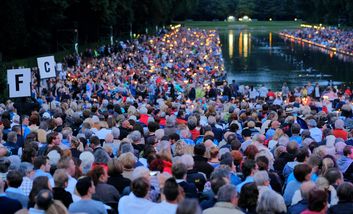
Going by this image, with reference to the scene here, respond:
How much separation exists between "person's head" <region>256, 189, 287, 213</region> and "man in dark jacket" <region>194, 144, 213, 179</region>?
9.75ft

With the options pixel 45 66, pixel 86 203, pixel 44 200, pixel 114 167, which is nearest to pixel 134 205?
pixel 86 203

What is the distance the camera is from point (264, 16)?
573 ft

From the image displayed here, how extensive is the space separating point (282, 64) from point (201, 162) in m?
55.7

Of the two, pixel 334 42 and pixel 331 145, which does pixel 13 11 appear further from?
pixel 334 42

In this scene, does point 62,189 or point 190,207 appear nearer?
point 190,207

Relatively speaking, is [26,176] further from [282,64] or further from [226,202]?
[282,64]


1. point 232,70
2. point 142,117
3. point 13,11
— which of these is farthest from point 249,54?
point 142,117

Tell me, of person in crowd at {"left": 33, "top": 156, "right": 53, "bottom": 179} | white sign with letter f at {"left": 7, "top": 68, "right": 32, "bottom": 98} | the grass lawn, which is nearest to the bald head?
person in crowd at {"left": 33, "top": 156, "right": 53, "bottom": 179}

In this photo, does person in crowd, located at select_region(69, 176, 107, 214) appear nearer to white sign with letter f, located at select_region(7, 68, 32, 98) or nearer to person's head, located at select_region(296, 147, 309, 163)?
person's head, located at select_region(296, 147, 309, 163)

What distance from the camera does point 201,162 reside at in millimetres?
11391

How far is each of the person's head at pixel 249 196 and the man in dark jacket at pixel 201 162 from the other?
260 centimetres

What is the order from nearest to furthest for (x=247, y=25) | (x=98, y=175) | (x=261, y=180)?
1. (x=261, y=180)
2. (x=98, y=175)
3. (x=247, y=25)

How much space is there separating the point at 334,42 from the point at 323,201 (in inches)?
3144

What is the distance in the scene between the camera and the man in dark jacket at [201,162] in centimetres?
1121
